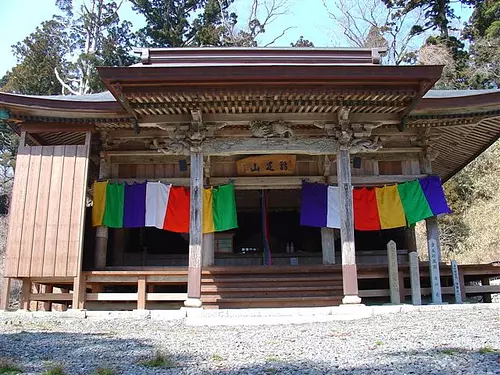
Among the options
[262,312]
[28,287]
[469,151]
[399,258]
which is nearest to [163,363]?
[262,312]

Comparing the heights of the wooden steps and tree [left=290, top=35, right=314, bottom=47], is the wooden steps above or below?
below

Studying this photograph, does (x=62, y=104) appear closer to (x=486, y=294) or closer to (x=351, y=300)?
(x=351, y=300)

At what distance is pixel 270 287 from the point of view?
10.0 m

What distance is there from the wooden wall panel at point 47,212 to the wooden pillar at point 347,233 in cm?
534

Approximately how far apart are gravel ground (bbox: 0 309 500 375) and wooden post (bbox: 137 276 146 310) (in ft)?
6.05

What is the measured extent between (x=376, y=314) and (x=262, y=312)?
2.03 metres

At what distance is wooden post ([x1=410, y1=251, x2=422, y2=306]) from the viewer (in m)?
9.55

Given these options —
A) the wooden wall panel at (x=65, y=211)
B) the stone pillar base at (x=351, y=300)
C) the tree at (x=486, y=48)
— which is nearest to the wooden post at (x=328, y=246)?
the stone pillar base at (x=351, y=300)

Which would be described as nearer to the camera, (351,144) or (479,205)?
(351,144)

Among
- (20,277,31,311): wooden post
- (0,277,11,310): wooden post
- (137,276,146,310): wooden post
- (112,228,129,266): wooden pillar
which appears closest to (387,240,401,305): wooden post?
(137,276,146,310): wooden post

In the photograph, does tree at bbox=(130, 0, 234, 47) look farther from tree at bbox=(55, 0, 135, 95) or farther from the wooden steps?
the wooden steps

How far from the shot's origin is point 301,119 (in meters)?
9.66

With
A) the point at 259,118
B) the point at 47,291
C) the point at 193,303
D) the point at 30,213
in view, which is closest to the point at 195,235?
the point at 193,303

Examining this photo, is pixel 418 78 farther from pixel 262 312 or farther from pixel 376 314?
pixel 262 312
